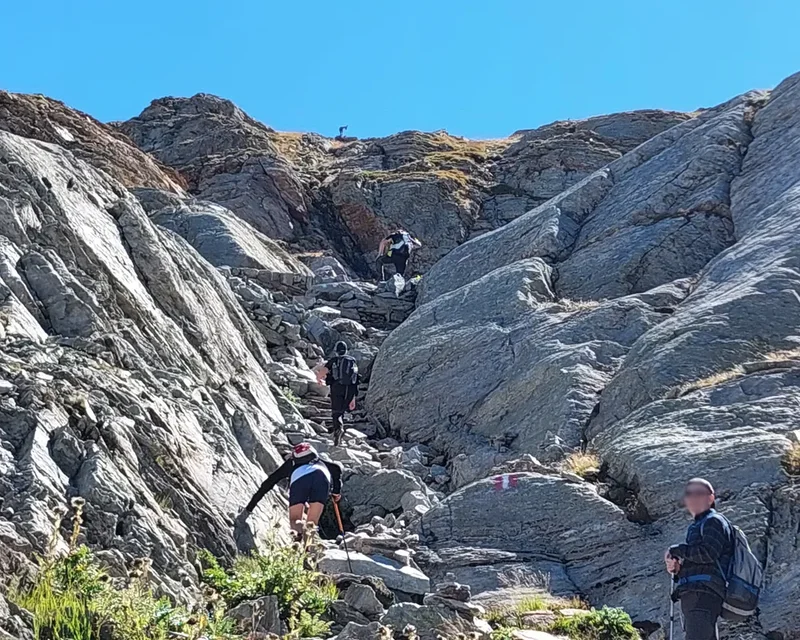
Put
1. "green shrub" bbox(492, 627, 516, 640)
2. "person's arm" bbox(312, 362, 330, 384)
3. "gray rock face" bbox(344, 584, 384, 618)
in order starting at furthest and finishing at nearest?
1. "person's arm" bbox(312, 362, 330, 384)
2. "gray rock face" bbox(344, 584, 384, 618)
3. "green shrub" bbox(492, 627, 516, 640)

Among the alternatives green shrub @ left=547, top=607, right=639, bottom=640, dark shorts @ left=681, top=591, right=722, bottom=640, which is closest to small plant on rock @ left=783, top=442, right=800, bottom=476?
green shrub @ left=547, top=607, right=639, bottom=640

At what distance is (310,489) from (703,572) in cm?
619

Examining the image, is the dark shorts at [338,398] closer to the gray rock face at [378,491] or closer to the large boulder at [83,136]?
the gray rock face at [378,491]

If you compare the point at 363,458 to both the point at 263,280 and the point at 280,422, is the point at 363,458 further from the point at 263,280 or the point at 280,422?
the point at 263,280

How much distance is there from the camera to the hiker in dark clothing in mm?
9086

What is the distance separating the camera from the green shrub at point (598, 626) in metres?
11.0

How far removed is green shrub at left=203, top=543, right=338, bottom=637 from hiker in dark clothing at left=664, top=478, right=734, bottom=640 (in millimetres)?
3545

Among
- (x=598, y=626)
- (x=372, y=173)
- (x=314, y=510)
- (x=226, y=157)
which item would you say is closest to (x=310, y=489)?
(x=314, y=510)

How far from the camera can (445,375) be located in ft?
69.8

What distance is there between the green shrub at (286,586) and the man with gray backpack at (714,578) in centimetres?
359

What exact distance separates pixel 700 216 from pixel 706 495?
54.5 feet

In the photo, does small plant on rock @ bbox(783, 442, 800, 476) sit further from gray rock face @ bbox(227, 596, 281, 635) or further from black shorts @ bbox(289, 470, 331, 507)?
gray rock face @ bbox(227, 596, 281, 635)

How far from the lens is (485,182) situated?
1655 inches

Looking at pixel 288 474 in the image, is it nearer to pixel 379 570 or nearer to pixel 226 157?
pixel 379 570
